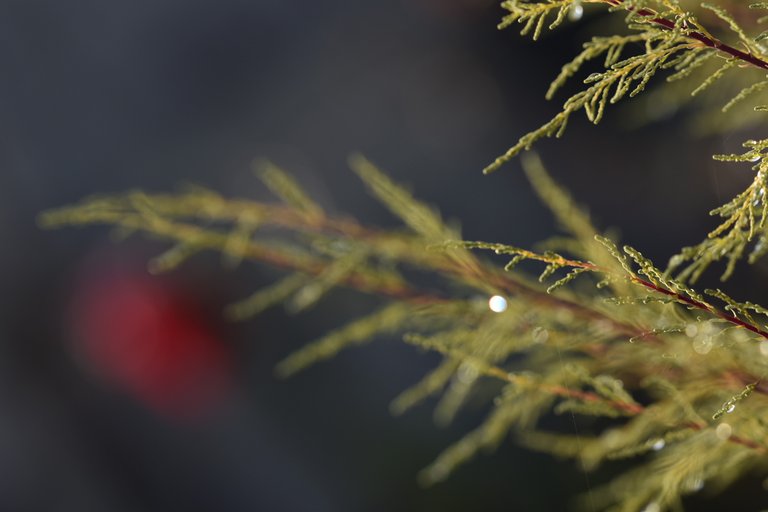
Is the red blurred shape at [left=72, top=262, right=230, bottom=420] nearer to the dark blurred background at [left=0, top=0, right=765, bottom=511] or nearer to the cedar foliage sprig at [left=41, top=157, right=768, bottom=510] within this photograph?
the dark blurred background at [left=0, top=0, right=765, bottom=511]

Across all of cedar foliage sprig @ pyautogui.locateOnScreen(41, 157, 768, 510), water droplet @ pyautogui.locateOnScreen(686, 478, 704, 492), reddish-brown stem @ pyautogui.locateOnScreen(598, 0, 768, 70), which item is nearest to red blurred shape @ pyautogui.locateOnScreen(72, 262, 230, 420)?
cedar foliage sprig @ pyautogui.locateOnScreen(41, 157, 768, 510)

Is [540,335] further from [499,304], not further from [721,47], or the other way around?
[721,47]

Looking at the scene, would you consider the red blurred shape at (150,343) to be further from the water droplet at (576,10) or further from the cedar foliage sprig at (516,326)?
the water droplet at (576,10)

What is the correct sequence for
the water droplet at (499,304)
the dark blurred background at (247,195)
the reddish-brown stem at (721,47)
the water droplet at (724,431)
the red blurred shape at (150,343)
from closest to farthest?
the reddish-brown stem at (721,47), the water droplet at (724,431), the water droplet at (499,304), the dark blurred background at (247,195), the red blurred shape at (150,343)

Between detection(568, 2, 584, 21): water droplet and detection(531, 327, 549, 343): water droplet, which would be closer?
detection(568, 2, 584, 21): water droplet

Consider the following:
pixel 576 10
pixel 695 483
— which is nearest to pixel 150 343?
pixel 695 483

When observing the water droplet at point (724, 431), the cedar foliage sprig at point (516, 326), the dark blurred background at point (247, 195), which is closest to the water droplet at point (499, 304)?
the cedar foliage sprig at point (516, 326)
